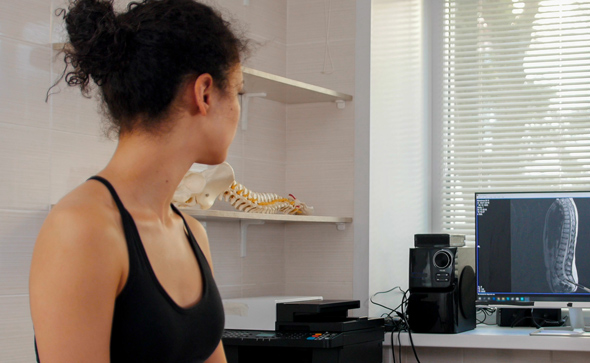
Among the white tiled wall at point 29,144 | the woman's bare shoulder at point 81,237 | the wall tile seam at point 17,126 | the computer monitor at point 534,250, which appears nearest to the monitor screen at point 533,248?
the computer monitor at point 534,250

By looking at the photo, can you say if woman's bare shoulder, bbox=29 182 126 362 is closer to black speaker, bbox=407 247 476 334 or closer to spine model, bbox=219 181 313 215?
spine model, bbox=219 181 313 215

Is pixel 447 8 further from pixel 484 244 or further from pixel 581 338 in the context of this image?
pixel 581 338

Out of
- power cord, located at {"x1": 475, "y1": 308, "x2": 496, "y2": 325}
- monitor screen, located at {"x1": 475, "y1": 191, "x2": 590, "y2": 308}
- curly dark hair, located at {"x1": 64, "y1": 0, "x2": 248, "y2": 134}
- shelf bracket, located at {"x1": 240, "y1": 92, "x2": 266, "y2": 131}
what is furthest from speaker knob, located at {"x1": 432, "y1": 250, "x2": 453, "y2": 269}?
curly dark hair, located at {"x1": 64, "y1": 0, "x2": 248, "y2": 134}

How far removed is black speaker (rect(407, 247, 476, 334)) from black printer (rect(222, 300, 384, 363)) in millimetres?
226

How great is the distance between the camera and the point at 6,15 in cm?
181

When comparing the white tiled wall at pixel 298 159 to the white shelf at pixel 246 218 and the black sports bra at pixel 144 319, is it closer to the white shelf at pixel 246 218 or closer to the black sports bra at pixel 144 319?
the white shelf at pixel 246 218

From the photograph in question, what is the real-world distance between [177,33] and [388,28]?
211cm

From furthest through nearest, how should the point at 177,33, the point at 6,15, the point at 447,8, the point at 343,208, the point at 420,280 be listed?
the point at 447,8 → the point at 343,208 → the point at 420,280 → the point at 6,15 → the point at 177,33

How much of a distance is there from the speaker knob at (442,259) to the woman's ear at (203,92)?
173 cm

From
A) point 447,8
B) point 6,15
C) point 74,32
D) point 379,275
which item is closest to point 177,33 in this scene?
point 74,32

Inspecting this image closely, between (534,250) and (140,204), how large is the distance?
6.28 ft

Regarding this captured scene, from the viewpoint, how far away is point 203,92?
94 centimetres

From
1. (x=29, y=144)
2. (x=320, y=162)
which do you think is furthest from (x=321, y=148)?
(x=29, y=144)

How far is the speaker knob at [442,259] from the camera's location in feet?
8.18
